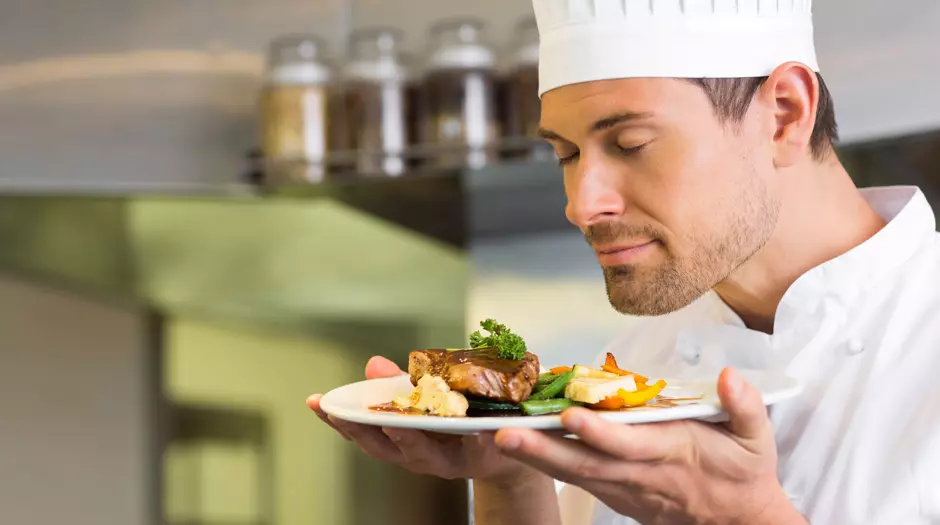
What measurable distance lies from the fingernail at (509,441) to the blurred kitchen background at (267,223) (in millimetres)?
1136

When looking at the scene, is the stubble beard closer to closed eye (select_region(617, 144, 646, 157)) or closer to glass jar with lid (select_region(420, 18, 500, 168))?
closed eye (select_region(617, 144, 646, 157))

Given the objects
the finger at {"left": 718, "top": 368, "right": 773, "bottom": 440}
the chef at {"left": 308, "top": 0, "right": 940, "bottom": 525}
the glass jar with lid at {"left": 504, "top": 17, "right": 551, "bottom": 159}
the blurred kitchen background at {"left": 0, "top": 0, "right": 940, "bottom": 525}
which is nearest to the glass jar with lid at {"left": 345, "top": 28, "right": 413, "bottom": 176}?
the blurred kitchen background at {"left": 0, "top": 0, "right": 940, "bottom": 525}

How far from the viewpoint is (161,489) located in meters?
2.72

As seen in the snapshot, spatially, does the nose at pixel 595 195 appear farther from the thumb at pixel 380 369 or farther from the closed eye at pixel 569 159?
the thumb at pixel 380 369

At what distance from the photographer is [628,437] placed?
2.68 feet

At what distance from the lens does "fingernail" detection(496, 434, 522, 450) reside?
79 centimetres

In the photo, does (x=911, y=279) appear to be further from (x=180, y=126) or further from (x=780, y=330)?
(x=180, y=126)

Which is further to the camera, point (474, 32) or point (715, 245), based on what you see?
point (474, 32)

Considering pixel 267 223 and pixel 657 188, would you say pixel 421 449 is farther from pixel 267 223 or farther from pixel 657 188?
pixel 267 223

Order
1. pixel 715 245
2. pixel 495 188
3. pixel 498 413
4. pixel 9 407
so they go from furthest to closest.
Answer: pixel 9 407 < pixel 495 188 < pixel 715 245 < pixel 498 413

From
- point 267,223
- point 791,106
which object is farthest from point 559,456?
point 267,223

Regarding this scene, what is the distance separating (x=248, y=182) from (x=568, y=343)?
2.58ft

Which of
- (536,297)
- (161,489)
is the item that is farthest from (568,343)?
(161,489)

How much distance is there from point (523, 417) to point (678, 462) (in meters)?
0.14
